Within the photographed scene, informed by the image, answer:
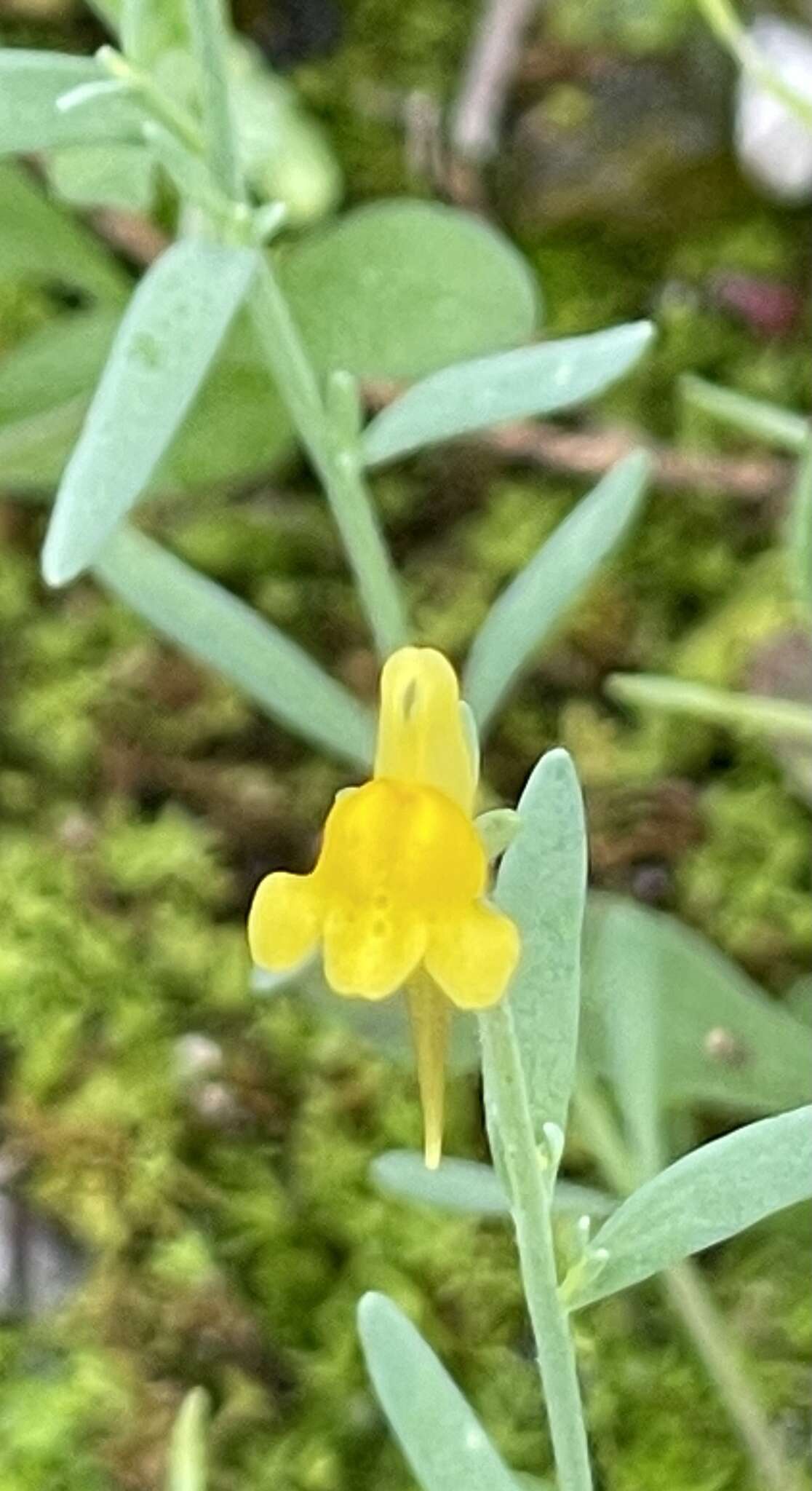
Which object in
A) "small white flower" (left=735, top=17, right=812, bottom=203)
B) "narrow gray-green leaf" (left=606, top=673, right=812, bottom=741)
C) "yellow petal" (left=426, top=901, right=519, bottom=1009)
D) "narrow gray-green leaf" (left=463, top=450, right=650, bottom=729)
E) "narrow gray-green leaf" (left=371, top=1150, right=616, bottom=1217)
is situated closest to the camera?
"yellow petal" (left=426, top=901, right=519, bottom=1009)

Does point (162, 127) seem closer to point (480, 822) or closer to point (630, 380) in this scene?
point (480, 822)

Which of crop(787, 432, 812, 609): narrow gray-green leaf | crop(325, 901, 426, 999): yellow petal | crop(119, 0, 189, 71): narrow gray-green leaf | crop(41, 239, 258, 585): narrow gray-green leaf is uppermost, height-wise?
crop(119, 0, 189, 71): narrow gray-green leaf

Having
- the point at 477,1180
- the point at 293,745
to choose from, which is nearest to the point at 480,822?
the point at 477,1180

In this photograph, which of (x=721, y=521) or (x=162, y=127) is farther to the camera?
(x=721, y=521)

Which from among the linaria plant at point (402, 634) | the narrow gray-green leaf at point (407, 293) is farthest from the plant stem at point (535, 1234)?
the narrow gray-green leaf at point (407, 293)

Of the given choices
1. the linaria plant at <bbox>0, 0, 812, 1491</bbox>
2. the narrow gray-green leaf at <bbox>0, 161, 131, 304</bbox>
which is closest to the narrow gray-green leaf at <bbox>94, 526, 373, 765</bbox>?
the linaria plant at <bbox>0, 0, 812, 1491</bbox>

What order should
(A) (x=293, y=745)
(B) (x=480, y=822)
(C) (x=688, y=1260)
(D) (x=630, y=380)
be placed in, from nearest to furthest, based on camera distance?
(B) (x=480, y=822) → (C) (x=688, y=1260) → (A) (x=293, y=745) → (D) (x=630, y=380)

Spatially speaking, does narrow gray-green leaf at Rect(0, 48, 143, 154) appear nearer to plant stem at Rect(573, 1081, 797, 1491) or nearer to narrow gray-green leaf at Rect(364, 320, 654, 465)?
narrow gray-green leaf at Rect(364, 320, 654, 465)

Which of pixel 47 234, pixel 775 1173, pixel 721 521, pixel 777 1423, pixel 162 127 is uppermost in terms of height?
pixel 162 127

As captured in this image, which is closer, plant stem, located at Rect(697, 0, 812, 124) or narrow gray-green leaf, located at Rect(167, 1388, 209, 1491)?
narrow gray-green leaf, located at Rect(167, 1388, 209, 1491)
